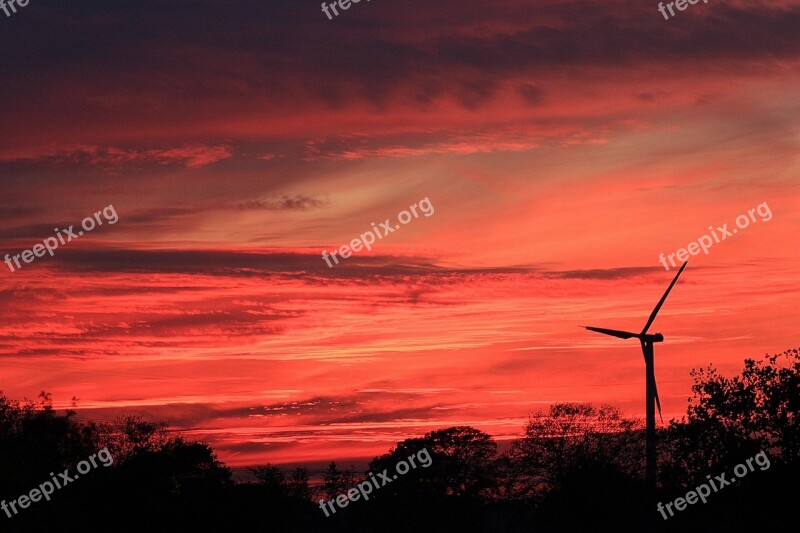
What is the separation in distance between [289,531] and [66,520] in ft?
87.2

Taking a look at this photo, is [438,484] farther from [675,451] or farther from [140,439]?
[675,451]

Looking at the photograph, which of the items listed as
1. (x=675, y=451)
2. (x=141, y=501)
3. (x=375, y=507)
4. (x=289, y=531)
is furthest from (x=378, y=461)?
(x=675, y=451)
